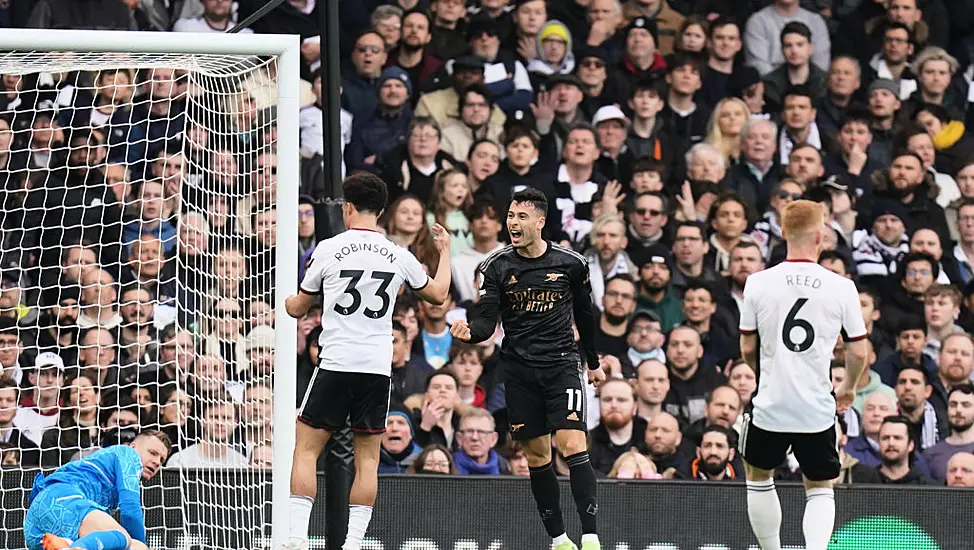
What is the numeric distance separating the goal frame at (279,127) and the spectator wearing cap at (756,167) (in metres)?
3.73

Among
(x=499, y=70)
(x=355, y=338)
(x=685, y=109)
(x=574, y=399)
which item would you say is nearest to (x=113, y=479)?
(x=355, y=338)

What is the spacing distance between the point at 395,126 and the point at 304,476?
3.66 metres

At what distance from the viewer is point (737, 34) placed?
10.3m

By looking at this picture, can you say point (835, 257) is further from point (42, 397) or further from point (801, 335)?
point (42, 397)

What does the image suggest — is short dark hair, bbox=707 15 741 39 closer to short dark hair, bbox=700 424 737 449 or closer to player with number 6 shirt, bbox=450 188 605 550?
short dark hair, bbox=700 424 737 449

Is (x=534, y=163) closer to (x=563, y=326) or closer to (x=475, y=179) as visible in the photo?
(x=475, y=179)

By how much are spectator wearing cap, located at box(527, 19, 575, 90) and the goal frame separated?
3047mm

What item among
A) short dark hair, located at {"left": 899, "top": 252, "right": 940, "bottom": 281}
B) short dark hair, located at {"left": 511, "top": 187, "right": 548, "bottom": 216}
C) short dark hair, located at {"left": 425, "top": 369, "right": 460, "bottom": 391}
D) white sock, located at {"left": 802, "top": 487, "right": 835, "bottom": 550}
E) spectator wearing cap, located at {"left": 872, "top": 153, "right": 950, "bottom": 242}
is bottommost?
white sock, located at {"left": 802, "top": 487, "right": 835, "bottom": 550}

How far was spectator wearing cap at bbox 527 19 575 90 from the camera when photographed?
1014cm

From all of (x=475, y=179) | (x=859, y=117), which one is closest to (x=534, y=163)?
(x=475, y=179)

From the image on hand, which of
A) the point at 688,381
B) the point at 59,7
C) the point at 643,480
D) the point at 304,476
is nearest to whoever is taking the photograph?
the point at 304,476

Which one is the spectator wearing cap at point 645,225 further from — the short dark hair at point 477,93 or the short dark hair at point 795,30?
the short dark hair at point 795,30

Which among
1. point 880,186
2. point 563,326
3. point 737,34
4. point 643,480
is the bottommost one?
point 643,480

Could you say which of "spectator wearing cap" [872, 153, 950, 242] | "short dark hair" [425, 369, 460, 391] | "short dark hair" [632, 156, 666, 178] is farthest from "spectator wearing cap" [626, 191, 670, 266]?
"spectator wearing cap" [872, 153, 950, 242]
